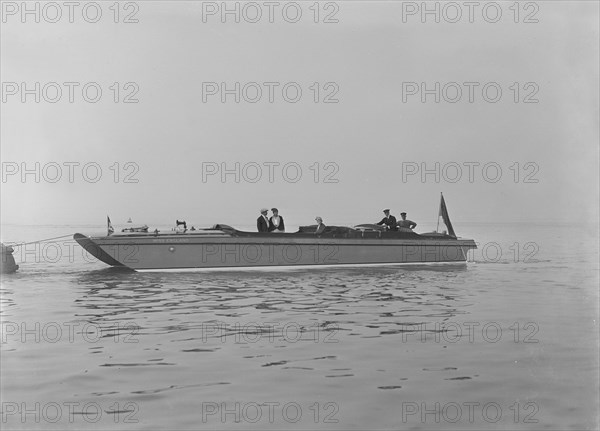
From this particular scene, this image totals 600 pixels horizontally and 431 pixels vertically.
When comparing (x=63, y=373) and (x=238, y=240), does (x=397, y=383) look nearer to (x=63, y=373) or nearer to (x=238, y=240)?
(x=63, y=373)

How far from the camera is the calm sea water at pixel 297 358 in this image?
752 centimetres

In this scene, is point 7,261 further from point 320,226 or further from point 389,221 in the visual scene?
point 389,221

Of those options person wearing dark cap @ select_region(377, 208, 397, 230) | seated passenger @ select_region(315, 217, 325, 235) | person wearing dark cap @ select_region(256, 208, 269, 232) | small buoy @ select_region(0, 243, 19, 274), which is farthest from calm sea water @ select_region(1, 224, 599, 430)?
person wearing dark cap @ select_region(377, 208, 397, 230)

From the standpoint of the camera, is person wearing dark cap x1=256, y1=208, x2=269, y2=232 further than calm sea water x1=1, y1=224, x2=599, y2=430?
Yes

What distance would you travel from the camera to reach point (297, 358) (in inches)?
404

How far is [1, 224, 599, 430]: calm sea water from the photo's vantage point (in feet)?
24.7

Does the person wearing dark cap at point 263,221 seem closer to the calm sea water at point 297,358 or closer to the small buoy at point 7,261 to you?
the calm sea water at point 297,358

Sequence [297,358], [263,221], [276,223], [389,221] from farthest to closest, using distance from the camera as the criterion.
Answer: [389,221] < [276,223] < [263,221] < [297,358]

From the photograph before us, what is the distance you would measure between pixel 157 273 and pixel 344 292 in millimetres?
8419

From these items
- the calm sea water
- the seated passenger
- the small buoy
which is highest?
the seated passenger

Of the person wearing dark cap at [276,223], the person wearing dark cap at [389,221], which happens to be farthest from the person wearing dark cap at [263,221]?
the person wearing dark cap at [389,221]

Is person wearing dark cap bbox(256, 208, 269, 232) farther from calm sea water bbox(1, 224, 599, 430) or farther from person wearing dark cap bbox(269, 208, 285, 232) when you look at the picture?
calm sea water bbox(1, 224, 599, 430)

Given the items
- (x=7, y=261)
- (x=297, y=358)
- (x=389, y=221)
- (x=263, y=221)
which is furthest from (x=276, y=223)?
(x=297, y=358)

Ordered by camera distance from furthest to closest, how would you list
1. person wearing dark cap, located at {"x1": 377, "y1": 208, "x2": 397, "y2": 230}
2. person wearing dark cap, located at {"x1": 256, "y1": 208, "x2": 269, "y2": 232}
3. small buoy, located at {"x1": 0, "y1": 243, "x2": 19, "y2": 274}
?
person wearing dark cap, located at {"x1": 377, "y1": 208, "x2": 397, "y2": 230}, person wearing dark cap, located at {"x1": 256, "y1": 208, "x2": 269, "y2": 232}, small buoy, located at {"x1": 0, "y1": 243, "x2": 19, "y2": 274}
